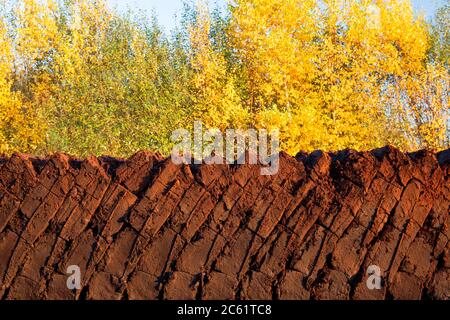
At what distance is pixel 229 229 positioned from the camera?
8367 mm

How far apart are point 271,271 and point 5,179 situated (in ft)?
10.3

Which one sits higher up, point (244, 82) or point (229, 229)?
point (244, 82)

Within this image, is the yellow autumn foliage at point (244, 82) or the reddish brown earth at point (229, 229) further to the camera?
the yellow autumn foliage at point (244, 82)

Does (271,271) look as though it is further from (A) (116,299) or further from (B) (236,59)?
→ (B) (236,59)

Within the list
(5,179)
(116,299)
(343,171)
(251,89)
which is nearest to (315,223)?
(343,171)

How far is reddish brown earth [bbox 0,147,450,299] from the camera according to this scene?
8.32m

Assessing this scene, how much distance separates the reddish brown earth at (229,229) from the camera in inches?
328

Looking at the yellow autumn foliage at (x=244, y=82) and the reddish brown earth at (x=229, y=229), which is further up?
the yellow autumn foliage at (x=244, y=82)

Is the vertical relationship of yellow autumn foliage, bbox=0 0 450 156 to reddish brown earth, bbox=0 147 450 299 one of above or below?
above

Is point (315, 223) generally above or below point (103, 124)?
below

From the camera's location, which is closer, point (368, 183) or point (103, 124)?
point (368, 183)

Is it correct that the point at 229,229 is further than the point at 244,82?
No

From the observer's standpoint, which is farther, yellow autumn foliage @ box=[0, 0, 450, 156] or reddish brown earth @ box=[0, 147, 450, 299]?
yellow autumn foliage @ box=[0, 0, 450, 156]

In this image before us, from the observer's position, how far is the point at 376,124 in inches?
1240
